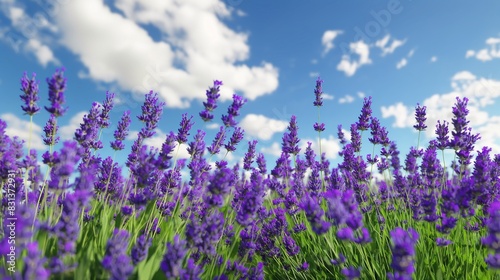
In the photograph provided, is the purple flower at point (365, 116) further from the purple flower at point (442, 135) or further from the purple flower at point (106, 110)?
the purple flower at point (106, 110)

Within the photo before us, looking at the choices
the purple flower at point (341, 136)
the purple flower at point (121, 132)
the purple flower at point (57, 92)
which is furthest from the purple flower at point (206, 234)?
the purple flower at point (341, 136)

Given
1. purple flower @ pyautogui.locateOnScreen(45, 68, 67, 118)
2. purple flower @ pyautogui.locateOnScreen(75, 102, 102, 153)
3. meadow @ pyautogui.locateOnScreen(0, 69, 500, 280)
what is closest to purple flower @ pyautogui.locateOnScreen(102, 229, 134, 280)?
meadow @ pyautogui.locateOnScreen(0, 69, 500, 280)

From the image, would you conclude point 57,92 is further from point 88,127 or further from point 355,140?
point 355,140

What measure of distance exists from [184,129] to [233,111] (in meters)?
0.70

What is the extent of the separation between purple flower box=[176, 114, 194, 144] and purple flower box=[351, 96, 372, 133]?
286cm

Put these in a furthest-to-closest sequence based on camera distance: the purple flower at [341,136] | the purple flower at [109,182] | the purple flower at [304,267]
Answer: the purple flower at [341,136], the purple flower at [109,182], the purple flower at [304,267]

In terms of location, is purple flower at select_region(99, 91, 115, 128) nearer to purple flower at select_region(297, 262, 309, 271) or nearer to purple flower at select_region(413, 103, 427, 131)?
purple flower at select_region(297, 262, 309, 271)

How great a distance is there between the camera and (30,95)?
2949 mm

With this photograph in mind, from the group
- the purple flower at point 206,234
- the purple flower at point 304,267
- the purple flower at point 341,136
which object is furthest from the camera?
the purple flower at point 341,136

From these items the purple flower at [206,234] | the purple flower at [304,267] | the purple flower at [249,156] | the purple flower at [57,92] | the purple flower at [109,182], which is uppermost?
the purple flower at [249,156]

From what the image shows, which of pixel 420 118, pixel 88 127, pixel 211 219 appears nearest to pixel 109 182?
pixel 88 127

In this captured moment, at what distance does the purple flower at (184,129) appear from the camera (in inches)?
164

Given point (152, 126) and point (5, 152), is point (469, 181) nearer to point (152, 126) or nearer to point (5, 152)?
point (152, 126)

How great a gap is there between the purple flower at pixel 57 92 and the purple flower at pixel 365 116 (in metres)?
4.32
